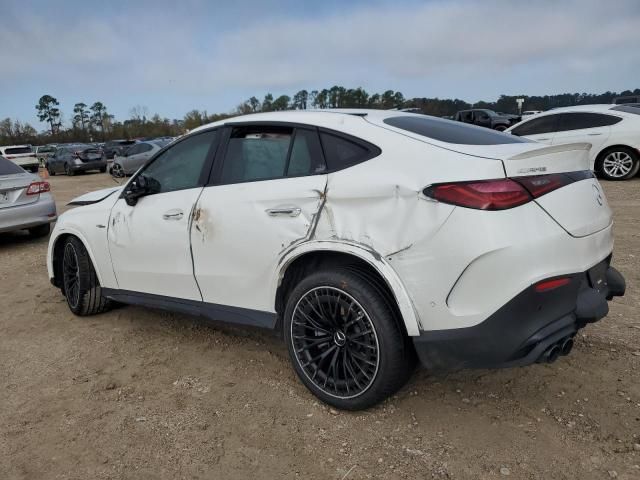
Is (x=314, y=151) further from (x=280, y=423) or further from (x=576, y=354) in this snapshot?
(x=576, y=354)

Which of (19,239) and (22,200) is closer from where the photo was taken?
(22,200)

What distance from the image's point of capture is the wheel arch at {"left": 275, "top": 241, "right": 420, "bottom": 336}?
2.45 m

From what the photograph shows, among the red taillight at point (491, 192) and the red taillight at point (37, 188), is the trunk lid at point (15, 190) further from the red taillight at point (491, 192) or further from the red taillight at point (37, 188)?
the red taillight at point (491, 192)

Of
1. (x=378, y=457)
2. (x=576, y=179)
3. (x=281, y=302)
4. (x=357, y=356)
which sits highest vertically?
(x=576, y=179)

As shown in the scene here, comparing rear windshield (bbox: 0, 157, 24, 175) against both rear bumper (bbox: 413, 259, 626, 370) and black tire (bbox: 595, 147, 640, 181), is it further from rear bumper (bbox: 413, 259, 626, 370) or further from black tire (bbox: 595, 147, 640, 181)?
black tire (bbox: 595, 147, 640, 181)

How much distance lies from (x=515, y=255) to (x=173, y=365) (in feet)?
8.04

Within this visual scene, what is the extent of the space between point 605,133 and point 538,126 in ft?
4.62

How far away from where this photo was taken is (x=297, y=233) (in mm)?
2795

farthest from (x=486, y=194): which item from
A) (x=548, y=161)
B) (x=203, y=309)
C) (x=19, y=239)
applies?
(x=19, y=239)

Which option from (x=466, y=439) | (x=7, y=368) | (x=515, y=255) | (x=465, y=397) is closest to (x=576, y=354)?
(x=465, y=397)

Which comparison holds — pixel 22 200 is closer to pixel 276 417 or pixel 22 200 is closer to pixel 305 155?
pixel 305 155

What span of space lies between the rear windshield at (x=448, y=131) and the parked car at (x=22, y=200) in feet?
21.6

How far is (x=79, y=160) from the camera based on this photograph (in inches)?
957

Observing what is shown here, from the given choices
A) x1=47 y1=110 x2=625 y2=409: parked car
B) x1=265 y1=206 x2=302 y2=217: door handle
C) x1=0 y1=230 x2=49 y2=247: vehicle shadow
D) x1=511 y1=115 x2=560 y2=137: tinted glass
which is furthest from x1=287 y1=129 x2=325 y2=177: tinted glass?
x1=511 y1=115 x2=560 y2=137: tinted glass
